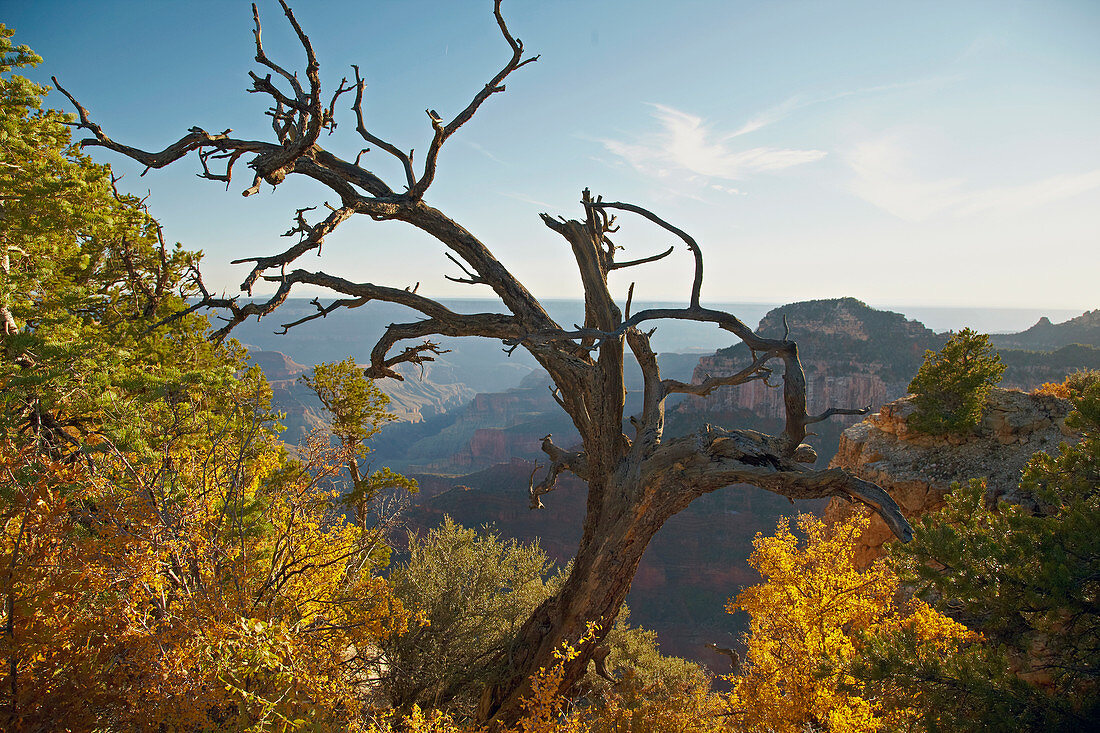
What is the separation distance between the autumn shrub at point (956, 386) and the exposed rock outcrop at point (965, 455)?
40 centimetres

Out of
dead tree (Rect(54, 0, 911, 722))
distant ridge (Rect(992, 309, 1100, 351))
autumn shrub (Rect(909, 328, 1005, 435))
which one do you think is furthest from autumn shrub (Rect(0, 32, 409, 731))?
distant ridge (Rect(992, 309, 1100, 351))

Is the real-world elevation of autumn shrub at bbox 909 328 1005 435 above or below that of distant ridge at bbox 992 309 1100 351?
below

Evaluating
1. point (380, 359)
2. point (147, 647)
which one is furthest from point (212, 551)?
point (380, 359)

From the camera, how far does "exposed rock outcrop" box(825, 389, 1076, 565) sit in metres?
12.5

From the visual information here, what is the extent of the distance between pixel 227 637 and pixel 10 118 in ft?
39.7

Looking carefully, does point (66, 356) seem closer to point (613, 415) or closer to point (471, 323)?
point (471, 323)

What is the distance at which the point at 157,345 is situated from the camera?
11.6 meters

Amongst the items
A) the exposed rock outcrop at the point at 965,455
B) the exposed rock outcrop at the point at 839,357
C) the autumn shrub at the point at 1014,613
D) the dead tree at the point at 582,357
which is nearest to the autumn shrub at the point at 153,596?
the dead tree at the point at 582,357

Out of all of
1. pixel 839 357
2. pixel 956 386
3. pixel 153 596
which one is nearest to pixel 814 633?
pixel 153 596

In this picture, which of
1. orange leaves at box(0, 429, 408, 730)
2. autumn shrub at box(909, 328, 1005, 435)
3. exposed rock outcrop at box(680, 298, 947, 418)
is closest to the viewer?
orange leaves at box(0, 429, 408, 730)

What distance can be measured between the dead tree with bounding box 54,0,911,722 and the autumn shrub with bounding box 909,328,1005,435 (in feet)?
40.4

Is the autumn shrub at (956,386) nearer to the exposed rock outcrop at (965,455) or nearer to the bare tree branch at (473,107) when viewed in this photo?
the exposed rock outcrop at (965,455)

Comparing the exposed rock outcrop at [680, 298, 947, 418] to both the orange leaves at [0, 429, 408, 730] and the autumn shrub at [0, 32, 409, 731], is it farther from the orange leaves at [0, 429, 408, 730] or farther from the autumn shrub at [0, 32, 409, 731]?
the orange leaves at [0, 429, 408, 730]

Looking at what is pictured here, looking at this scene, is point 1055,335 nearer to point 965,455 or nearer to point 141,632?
point 965,455
